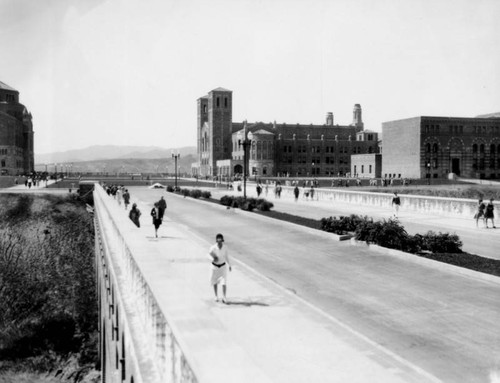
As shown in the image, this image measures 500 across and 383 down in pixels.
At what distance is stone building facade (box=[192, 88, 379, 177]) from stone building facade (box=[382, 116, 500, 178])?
33433 millimetres

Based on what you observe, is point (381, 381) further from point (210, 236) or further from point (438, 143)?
point (438, 143)

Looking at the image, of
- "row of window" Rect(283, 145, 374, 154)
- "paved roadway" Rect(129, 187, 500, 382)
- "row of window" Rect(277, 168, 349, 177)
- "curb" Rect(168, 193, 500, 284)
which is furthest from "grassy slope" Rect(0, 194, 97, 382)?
"row of window" Rect(283, 145, 374, 154)

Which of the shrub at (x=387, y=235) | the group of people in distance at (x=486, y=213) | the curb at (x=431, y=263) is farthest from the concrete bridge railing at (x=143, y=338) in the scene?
the group of people in distance at (x=486, y=213)

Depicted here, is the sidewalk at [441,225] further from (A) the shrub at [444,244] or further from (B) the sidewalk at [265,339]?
(B) the sidewalk at [265,339]

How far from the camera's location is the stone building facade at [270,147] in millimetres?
112688

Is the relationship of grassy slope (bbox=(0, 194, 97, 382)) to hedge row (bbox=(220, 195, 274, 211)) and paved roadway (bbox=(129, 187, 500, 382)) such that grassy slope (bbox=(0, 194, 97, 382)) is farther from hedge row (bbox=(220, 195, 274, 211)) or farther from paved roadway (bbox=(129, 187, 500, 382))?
hedge row (bbox=(220, 195, 274, 211))

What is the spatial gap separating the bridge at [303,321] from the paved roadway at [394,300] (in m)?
0.03

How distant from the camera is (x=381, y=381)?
6309 mm

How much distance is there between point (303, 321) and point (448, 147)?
81913mm

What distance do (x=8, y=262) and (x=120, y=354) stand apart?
95.9 ft

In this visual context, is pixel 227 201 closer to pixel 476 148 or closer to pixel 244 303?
pixel 244 303

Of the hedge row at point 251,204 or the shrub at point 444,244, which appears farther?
the hedge row at point 251,204

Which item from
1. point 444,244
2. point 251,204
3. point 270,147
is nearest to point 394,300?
point 444,244

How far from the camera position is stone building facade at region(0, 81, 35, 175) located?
108125 millimetres
